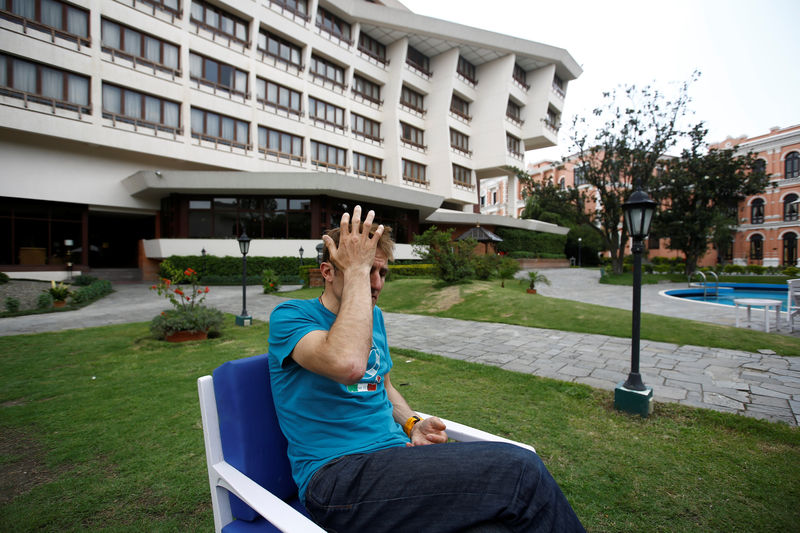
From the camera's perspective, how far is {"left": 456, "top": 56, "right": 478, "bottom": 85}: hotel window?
32625 mm

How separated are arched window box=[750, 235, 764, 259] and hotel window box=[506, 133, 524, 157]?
26129 mm

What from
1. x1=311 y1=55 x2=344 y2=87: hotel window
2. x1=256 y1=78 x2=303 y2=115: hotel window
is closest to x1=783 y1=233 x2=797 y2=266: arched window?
x1=311 y1=55 x2=344 y2=87: hotel window

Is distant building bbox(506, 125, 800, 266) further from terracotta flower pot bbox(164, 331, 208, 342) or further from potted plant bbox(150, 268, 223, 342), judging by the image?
terracotta flower pot bbox(164, 331, 208, 342)

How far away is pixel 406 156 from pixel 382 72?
6414mm

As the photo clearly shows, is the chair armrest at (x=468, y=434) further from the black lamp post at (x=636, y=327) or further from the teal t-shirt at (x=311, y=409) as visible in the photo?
the black lamp post at (x=636, y=327)

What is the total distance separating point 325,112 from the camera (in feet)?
84.2

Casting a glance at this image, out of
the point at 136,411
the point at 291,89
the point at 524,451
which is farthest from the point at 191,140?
the point at 524,451

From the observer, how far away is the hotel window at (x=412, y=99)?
30031mm

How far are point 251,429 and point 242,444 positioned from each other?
0.21 ft

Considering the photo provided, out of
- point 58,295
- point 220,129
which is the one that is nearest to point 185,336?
point 58,295

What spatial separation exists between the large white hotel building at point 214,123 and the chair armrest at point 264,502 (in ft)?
63.0

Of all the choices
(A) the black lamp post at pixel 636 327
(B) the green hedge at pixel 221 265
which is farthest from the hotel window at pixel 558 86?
(A) the black lamp post at pixel 636 327

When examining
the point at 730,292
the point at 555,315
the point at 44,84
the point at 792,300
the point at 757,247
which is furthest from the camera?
the point at 757,247

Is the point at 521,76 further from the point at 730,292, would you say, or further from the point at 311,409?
the point at 311,409
